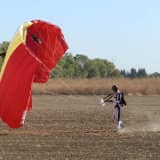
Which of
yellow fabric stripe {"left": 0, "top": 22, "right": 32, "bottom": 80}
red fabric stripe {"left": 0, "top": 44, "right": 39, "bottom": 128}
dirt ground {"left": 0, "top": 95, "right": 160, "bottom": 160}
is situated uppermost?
yellow fabric stripe {"left": 0, "top": 22, "right": 32, "bottom": 80}

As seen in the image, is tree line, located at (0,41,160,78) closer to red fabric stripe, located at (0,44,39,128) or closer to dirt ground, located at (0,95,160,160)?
dirt ground, located at (0,95,160,160)

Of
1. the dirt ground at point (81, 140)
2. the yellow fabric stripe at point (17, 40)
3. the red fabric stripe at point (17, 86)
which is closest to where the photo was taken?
the red fabric stripe at point (17, 86)

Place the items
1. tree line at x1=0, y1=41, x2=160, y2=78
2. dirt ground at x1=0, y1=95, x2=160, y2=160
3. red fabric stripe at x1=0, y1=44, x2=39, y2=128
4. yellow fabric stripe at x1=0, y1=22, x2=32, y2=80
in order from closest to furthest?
red fabric stripe at x1=0, y1=44, x2=39, y2=128 < yellow fabric stripe at x1=0, y1=22, x2=32, y2=80 < dirt ground at x1=0, y1=95, x2=160, y2=160 < tree line at x1=0, y1=41, x2=160, y2=78

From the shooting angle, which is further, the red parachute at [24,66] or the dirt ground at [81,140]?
the dirt ground at [81,140]

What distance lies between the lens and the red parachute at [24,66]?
15.0m

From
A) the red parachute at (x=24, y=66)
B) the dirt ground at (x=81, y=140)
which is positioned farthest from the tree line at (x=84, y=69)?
the red parachute at (x=24, y=66)

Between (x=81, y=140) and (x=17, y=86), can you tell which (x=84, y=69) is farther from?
(x=17, y=86)

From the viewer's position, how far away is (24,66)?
15.1m

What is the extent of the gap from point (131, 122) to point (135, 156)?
12.0 m

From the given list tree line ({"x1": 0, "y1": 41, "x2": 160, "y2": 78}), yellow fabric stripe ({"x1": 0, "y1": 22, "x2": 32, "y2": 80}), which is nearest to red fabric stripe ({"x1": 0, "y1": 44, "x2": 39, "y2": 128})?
yellow fabric stripe ({"x1": 0, "y1": 22, "x2": 32, "y2": 80})

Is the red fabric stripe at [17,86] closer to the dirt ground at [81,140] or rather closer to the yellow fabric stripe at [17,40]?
the yellow fabric stripe at [17,40]

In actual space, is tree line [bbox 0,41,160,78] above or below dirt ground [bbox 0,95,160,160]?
above

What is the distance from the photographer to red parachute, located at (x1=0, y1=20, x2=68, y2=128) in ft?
49.3

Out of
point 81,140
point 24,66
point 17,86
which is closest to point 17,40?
point 24,66
